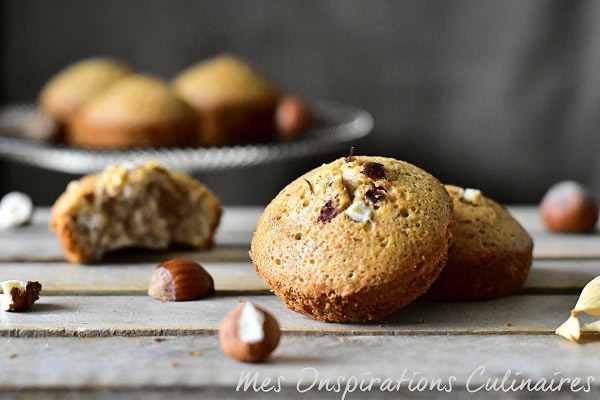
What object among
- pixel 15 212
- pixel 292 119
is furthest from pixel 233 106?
pixel 15 212

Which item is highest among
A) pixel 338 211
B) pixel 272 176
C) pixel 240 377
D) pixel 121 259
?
pixel 338 211

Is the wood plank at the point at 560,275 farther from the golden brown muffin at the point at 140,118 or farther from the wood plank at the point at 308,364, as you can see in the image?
the golden brown muffin at the point at 140,118

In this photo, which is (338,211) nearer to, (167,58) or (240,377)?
(240,377)

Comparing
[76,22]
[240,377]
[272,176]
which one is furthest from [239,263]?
[76,22]

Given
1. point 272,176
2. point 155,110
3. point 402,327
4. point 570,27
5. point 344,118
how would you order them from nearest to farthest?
point 402,327, point 155,110, point 344,118, point 570,27, point 272,176

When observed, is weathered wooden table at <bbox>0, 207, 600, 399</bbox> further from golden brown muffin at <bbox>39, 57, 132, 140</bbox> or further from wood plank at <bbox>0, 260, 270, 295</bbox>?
golden brown muffin at <bbox>39, 57, 132, 140</bbox>

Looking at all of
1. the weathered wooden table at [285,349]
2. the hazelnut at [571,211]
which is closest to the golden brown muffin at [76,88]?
the weathered wooden table at [285,349]

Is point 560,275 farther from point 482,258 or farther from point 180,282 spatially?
point 180,282
